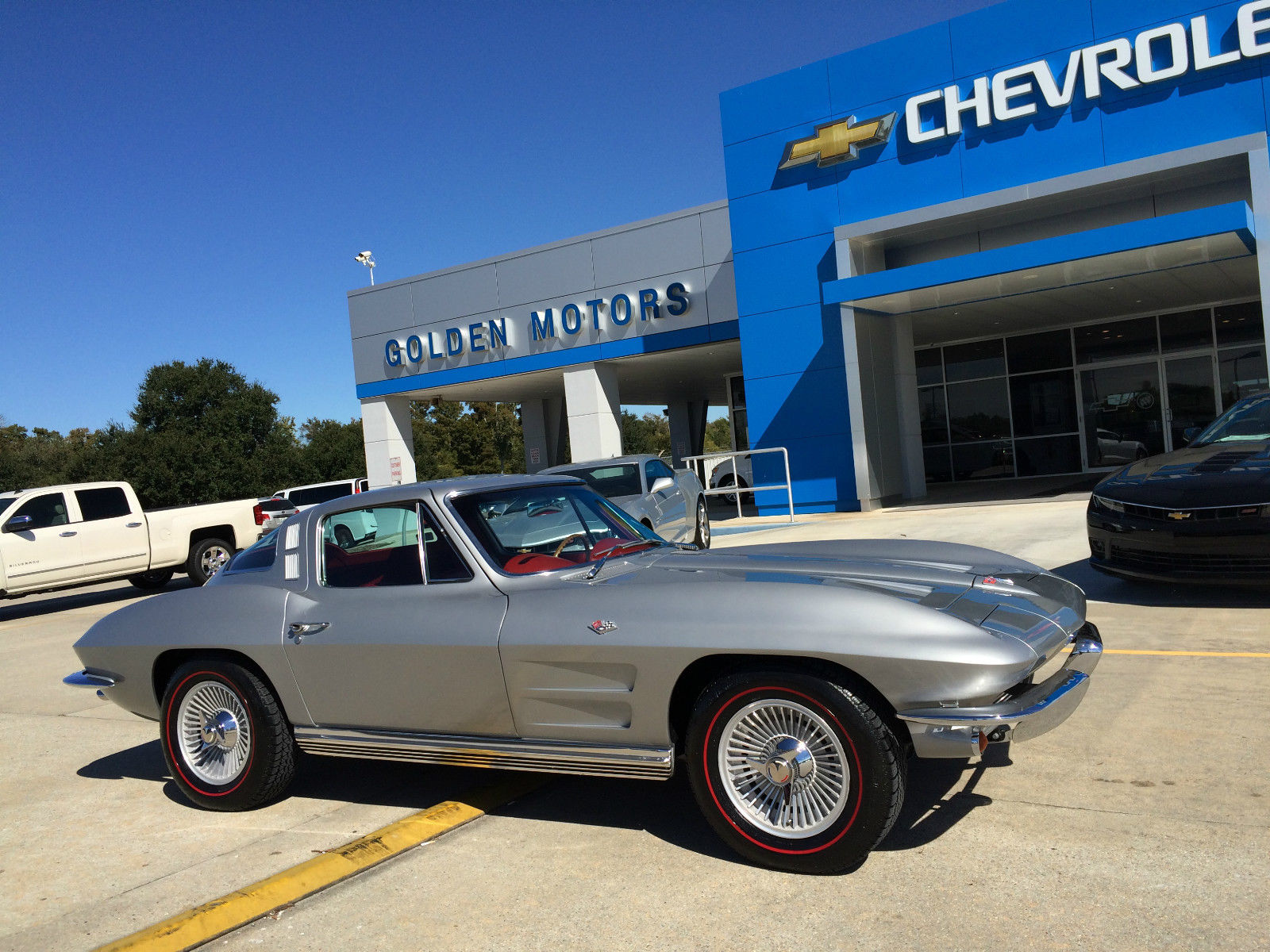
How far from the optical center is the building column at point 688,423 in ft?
123

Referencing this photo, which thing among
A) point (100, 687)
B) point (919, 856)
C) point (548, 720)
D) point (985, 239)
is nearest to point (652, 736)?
point (548, 720)

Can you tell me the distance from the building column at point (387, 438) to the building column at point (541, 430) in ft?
15.7

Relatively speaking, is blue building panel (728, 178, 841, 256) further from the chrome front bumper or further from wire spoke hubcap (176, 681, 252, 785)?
the chrome front bumper

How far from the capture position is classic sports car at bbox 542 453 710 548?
11.7 metres

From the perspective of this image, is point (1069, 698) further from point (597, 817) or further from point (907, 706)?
point (597, 817)

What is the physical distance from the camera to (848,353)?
17156mm

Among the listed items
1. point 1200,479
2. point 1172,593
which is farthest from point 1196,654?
point 1172,593

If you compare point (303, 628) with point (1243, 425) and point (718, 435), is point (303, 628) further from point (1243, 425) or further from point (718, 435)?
point (718, 435)

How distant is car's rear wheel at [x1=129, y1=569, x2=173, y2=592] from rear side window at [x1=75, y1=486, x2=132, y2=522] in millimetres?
1255

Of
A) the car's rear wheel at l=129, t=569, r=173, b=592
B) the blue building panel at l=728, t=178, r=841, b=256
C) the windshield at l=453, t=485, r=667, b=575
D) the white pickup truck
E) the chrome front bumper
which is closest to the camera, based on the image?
the chrome front bumper

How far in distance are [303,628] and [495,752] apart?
3.72 feet

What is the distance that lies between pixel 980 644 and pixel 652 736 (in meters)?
1.20

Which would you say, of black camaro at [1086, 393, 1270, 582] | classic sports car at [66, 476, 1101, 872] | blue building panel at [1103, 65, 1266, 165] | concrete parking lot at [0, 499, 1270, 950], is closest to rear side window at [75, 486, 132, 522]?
concrete parking lot at [0, 499, 1270, 950]

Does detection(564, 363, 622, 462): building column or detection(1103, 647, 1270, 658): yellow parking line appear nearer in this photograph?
detection(1103, 647, 1270, 658): yellow parking line
